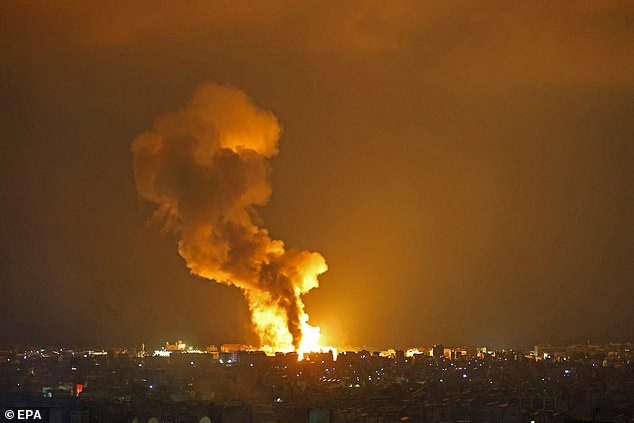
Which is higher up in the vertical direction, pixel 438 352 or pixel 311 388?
pixel 438 352

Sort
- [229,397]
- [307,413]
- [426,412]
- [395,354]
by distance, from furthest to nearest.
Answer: [395,354]
[229,397]
[426,412]
[307,413]

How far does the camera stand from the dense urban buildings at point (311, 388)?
98.3 ft

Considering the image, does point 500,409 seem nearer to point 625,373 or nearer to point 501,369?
point 625,373

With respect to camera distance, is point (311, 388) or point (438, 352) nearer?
point (311, 388)

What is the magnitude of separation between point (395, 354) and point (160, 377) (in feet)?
70.3

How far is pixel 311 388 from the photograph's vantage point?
132ft

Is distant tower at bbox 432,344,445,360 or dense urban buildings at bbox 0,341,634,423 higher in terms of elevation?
distant tower at bbox 432,344,445,360

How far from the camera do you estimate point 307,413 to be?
1171 inches

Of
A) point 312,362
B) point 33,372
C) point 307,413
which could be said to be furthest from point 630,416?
point 33,372

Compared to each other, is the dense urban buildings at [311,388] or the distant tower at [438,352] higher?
the distant tower at [438,352]

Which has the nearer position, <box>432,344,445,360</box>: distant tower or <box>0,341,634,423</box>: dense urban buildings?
<box>0,341,634,423</box>: dense urban buildings

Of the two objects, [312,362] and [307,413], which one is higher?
[312,362]

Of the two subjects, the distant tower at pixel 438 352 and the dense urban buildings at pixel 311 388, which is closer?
the dense urban buildings at pixel 311 388

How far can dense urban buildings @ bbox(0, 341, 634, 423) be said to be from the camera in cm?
2997
